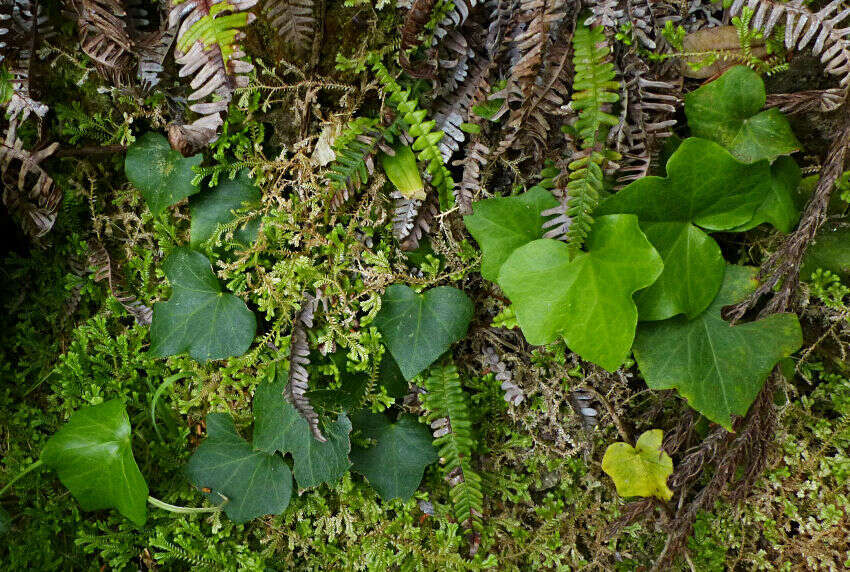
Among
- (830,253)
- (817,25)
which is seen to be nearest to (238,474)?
(830,253)

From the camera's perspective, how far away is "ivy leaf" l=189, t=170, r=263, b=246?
65.7 inches

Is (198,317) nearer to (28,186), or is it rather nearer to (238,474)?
(238,474)

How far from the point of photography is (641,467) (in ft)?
5.24

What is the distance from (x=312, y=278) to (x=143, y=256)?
68 centimetres

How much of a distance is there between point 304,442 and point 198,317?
1.64 feet

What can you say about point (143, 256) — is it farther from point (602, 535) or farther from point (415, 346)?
point (602, 535)

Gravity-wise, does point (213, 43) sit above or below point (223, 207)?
above

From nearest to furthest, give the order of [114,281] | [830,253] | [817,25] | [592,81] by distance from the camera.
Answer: [817,25] → [592,81] → [830,253] → [114,281]

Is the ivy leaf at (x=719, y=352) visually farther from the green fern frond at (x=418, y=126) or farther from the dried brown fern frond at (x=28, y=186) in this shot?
the dried brown fern frond at (x=28, y=186)

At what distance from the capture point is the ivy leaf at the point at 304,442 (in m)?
1.61

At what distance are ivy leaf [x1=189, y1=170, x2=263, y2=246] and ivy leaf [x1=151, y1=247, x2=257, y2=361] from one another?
8 centimetres

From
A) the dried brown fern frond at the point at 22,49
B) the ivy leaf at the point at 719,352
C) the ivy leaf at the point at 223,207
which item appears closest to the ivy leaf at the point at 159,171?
the ivy leaf at the point at 223,207

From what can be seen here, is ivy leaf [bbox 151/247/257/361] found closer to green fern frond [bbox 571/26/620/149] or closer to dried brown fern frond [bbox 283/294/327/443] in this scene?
dried brown fern frond [bbox 283/294/327/443]

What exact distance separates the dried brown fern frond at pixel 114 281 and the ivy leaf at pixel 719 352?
1587mm
